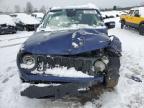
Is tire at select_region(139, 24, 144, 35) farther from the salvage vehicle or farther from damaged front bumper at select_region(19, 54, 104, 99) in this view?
damaged front bumper at select_region(19, 54, 104, 99)

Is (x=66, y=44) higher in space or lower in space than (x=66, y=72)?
higher

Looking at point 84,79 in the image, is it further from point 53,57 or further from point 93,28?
point 93,28

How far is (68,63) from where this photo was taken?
486cm

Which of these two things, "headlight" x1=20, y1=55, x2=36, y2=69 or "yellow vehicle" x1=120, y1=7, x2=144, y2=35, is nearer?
"headlight" x1=20, y1=55, x2=36, y2=69

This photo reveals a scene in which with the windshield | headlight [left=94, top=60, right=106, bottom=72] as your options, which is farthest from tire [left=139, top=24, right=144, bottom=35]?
headlight [left=94, top=60, right=106, bottom=72]

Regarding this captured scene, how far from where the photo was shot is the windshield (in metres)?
6.54

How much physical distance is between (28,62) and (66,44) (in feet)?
2.46

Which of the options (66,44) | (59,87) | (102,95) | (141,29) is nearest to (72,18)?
(66,44)

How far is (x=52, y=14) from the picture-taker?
705cm

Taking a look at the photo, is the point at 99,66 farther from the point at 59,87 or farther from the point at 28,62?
the point at 28,62

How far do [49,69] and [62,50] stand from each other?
1.33 ft

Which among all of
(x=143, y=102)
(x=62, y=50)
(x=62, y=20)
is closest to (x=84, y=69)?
(x=62, y=50)

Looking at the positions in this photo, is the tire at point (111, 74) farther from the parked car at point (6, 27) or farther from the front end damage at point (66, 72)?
the parked car at point (6, 27)

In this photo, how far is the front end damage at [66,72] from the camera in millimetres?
4688
